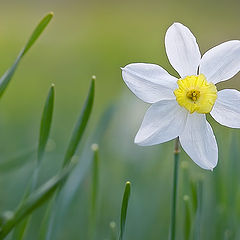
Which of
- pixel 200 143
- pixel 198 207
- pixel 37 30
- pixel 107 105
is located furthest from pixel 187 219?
pixel 107 105

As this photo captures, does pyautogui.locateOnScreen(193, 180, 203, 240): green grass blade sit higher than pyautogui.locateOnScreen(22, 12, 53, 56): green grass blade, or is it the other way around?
pyautogui.locateOnScreen(22, 12, 53, 56): green grass blade

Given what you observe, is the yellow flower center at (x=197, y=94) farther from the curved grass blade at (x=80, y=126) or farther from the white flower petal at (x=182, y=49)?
the curved grass blade at (x=80, y=126)

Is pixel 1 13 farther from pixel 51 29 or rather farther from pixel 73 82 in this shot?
pixel 73 82

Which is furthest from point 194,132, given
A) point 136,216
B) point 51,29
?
point 51,29

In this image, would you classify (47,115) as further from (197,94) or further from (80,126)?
(197,94)

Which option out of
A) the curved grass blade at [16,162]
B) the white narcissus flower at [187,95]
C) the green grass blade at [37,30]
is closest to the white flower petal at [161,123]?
the white narcissus flower at [187,95]

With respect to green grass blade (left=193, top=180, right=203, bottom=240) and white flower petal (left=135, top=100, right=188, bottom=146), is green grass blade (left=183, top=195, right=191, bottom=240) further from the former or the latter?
white flower petal (left=135, top=100, right=188, bottom=146)

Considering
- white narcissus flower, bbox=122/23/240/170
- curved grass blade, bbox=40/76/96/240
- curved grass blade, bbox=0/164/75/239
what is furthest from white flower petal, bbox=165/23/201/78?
curved grass blade, bbox=0/164/75/239
